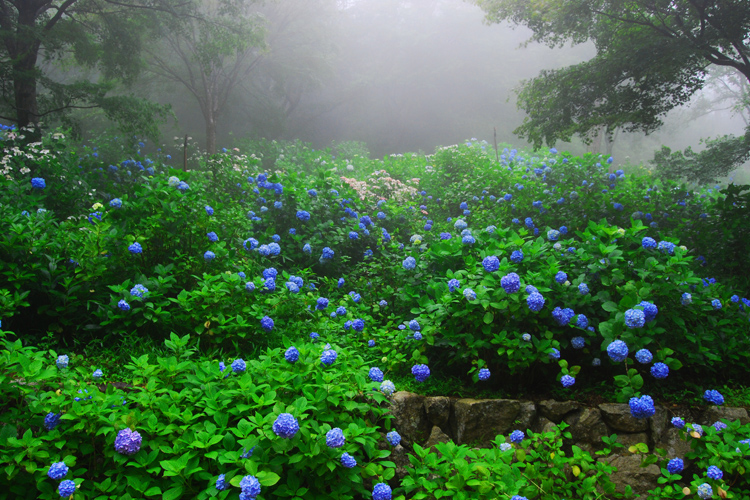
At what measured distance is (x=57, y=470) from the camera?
1.56 meters

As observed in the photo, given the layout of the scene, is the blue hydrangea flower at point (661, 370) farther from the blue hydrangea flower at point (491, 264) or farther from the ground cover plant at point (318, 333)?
the blue hydrangea flower at point (491, 264)

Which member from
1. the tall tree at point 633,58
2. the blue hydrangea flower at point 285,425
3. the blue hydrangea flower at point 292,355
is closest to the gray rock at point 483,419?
the blue hydrangea flower at point 292,355

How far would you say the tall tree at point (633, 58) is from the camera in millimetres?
5727

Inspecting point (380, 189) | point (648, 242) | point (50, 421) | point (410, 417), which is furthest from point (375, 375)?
point (380, 189)

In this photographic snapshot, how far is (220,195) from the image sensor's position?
19.3ft

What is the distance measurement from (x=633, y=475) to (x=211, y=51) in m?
11.5

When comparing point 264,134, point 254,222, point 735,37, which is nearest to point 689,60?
point 735,37

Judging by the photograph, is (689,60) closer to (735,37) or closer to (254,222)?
(735,37)

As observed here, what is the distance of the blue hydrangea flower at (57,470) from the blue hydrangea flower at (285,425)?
2.47ft

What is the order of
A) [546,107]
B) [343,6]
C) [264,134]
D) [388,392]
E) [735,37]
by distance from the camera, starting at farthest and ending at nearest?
[343,6] → [264,134] → [546,107] → [735,37] → [388,392]

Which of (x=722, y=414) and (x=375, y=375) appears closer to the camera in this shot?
(x=375, y=375)

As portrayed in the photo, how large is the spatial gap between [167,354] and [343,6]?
27317 mm

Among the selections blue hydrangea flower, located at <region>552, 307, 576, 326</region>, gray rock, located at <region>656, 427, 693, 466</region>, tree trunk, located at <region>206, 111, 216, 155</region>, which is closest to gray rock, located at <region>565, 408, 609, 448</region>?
gray rock, located at <region>656, 427, 693, 466</region>

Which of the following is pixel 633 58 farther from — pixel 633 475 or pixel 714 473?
pixel 714 473
